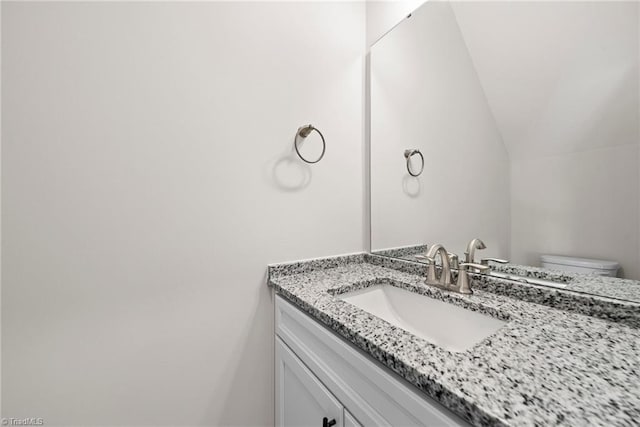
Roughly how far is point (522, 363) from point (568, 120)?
2.42ft

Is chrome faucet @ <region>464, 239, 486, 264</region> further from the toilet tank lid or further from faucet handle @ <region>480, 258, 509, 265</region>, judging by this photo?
the toilet tank lid

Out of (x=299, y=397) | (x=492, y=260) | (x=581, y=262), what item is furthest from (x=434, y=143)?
(x=299, y=397)

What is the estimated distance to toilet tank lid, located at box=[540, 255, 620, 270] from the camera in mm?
726

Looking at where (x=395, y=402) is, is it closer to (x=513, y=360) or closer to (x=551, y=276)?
(x=513, y=360)

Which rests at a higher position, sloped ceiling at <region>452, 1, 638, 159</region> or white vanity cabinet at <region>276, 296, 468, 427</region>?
sloped ceiling at <region>452, 1, 638, 159</region>

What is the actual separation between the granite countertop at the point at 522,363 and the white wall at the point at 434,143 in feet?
1.04

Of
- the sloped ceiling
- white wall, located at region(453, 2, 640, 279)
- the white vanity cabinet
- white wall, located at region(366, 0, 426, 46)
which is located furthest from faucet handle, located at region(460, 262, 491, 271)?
white wall, located at region(366, 0, 426, 46)

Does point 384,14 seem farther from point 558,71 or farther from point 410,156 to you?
point 558,71

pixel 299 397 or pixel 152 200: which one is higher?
pixel 152 200

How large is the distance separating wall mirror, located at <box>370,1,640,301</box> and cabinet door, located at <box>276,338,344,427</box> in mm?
686

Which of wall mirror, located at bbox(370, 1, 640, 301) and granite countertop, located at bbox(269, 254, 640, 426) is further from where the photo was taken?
wall mirror, located at bbox(370, 1, 640, 301)

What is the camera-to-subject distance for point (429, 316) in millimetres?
926

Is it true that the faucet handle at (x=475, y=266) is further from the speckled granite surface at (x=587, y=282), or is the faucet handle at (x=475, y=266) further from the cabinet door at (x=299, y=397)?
the cabinet door at (x=299, y=397)

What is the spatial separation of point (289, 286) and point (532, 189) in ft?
3.01
